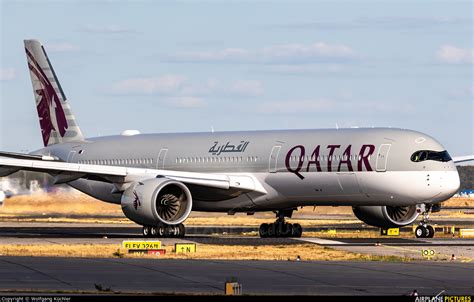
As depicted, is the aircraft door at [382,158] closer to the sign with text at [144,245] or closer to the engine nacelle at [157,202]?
the engine nacelle at [157,202]

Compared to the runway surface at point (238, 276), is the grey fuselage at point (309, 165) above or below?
above

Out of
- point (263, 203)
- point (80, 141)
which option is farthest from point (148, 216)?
point (80, 141)

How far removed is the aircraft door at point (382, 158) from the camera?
52.3m

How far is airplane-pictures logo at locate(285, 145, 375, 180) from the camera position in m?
52.7

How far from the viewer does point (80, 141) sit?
220 feet

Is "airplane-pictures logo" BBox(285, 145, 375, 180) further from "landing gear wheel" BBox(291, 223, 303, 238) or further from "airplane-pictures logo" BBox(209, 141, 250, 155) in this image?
"airplane-pictures logo" BBox(209, 141, 250, 155)

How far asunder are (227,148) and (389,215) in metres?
8.29

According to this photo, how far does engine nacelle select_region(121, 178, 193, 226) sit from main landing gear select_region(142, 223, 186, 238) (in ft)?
0.84

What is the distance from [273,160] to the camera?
183 feet

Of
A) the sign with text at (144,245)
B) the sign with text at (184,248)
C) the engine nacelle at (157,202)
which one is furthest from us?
the engine nacelle at (157,202)

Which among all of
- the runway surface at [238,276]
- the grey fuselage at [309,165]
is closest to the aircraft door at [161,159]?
the grey fuselage at [309,165]

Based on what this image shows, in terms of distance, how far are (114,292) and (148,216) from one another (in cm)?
2664

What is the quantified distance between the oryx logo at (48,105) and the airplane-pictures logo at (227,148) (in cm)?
1144

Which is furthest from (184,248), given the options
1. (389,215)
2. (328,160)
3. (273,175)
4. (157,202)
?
(389,215)
